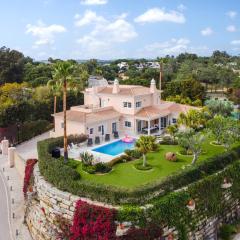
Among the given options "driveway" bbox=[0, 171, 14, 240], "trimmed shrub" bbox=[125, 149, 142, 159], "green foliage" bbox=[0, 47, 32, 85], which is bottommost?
"driveway" bbox=[0, 171, 14, 240]

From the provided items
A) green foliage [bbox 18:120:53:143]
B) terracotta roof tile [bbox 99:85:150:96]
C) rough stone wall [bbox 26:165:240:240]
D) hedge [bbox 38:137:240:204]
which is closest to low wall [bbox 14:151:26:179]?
hedge [bbox 38:137:240:204]

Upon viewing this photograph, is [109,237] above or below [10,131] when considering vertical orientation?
below

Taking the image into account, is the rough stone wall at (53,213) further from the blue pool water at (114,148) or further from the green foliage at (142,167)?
the blue pool water at (114,148)

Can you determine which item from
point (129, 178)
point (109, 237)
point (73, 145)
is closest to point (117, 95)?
point (73, 145)

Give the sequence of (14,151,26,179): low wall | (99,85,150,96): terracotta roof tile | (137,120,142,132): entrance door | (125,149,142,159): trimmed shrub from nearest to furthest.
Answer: (125,149,142,159): trimmed shrub < (14,151,26,179): low wall < (137,120,142,132): entrance door < (99,85,150,96): terracotta roof tile

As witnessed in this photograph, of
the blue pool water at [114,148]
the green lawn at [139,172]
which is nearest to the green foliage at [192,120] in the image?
the green lawn at [139,172]

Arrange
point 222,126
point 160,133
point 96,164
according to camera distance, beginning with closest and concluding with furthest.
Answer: point 96,164, point 222,126, point 160,133

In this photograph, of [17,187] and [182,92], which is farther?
[182,92]

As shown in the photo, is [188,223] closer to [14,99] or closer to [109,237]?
[109,237]

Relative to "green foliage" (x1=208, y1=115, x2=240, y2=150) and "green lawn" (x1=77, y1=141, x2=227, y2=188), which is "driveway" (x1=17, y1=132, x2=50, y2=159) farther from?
"green foliage" (x1=208, y1=115, x2=240, y2=150)
